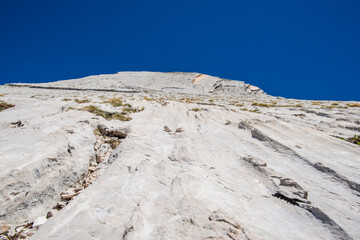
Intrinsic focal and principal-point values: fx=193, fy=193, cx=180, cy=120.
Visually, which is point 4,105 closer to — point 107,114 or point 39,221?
point 107,114

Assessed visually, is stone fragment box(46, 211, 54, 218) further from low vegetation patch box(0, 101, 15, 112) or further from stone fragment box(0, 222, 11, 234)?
low vegetation patch box(0, 101, 15, 112)

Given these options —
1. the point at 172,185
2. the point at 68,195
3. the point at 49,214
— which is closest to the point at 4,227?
the point at 49,214

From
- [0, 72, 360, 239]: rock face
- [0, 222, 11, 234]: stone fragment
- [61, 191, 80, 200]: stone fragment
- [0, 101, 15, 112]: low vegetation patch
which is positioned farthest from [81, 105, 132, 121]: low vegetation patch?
[0, 222, 11, 234]: stone fragment

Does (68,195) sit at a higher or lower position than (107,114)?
lower

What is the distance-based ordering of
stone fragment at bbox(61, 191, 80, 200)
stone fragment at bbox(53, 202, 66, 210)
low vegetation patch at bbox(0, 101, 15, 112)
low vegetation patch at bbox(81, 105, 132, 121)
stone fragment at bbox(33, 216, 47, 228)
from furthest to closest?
1. low vegetation patch at bbox(81, 105, 132, 121)
2. low vegetation patch at bbox(0, 101, 15, 112)
3. stone fragment at bbox(61, 191, 80, 200)
4. stone fragment at bbox(53, 202, 66, 210)
5. stone fragment at bbox(33, 216, 47, 228)

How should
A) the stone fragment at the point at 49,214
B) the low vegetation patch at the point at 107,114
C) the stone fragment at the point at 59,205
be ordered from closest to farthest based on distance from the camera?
1. the stone fragment at the point at 49,214
2. the stone fragment at the point at 59,205
3. the low vegetation patch at the point at 107,114

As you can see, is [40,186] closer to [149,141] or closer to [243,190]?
[149,141]

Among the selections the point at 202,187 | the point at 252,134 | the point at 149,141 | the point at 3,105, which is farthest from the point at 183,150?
the point at 3,105

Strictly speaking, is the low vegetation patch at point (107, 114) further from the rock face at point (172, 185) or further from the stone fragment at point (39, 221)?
the stone fragment at point (39, 221)

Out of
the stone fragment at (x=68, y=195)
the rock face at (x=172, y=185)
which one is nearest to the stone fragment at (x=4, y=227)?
the rock face at (x=172, y=185)

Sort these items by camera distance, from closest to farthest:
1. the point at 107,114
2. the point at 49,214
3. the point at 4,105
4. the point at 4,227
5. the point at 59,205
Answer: the point at 4,227 → the point at 49,214 → the point at 59,205 → the point at 4,105 → the point at 107,114

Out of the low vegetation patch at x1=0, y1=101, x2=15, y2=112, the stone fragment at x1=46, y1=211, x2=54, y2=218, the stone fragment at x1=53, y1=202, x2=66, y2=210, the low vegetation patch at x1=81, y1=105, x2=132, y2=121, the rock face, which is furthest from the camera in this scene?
the low vegetation patch at x1=81, y1=105, x2=132, y2=121

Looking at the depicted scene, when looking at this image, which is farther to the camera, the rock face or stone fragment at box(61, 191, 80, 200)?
stone fragment at box(61, 191, 80, 200)

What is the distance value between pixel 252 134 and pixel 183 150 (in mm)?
4098
